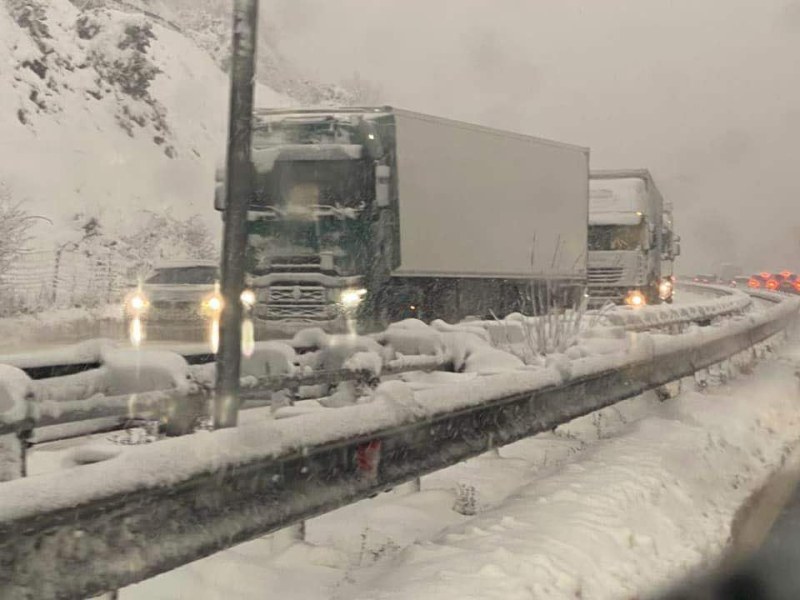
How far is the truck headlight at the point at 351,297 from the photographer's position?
1530cm

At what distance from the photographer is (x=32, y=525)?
2.98m

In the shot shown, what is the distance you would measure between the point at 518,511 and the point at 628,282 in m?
20.0

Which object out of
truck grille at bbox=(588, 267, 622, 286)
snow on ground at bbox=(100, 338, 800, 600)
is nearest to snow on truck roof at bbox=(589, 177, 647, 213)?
truck grille at bbox=(588, 267, 622, 286)

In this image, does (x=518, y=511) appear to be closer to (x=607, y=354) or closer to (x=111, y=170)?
(x=607, y=354)

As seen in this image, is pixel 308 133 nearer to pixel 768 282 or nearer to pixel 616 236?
pixel 616 236

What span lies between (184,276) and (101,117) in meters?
42.3

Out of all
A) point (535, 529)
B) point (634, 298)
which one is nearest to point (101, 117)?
point (634, 298)

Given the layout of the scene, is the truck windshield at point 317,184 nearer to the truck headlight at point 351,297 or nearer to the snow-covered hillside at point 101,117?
the truck headlight at point 351,297

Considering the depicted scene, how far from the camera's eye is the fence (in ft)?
85.5

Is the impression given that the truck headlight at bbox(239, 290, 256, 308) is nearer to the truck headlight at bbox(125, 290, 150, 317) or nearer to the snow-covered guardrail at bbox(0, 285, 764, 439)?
the truck headlight at bbox(125, 290, 150, 317)

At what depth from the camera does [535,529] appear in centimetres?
543

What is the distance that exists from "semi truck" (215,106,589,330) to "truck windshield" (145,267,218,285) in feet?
9.39

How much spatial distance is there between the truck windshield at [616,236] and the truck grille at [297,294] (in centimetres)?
1234

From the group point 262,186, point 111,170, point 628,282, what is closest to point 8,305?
point 262,186
